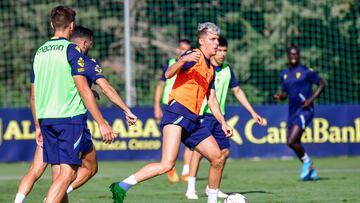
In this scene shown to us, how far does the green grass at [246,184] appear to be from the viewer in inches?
545

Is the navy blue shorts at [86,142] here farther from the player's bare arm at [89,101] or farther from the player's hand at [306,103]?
the player's hand at [306,103]

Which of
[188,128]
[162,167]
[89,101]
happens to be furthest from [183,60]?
[89,101]

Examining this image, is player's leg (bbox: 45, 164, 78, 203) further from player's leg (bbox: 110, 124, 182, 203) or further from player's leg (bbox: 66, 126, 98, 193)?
player's leg (bbox: 110, 124, 182, 203)

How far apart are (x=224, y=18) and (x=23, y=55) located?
21.0 feet

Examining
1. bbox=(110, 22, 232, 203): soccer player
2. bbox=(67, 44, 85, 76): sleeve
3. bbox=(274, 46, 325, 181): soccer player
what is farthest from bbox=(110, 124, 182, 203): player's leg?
bbox=(274, 46, 325, 181): soccer player

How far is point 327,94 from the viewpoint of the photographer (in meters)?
29.0

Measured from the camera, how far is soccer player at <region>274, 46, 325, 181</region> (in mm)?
18141

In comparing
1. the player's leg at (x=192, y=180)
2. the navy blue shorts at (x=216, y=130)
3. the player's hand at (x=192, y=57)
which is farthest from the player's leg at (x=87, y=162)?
the navy blue shorts at (x=216, y=130)

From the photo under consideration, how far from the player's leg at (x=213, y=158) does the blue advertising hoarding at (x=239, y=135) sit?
11.2 meters

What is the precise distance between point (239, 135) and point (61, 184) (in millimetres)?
14685

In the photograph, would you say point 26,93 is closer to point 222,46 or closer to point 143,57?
point 143,57

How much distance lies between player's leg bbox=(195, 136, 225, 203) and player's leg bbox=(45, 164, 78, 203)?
298cm

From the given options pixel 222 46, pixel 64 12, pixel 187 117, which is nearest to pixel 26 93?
pixel 222 46

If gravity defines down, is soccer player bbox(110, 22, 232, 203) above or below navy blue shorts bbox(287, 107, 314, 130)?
above
